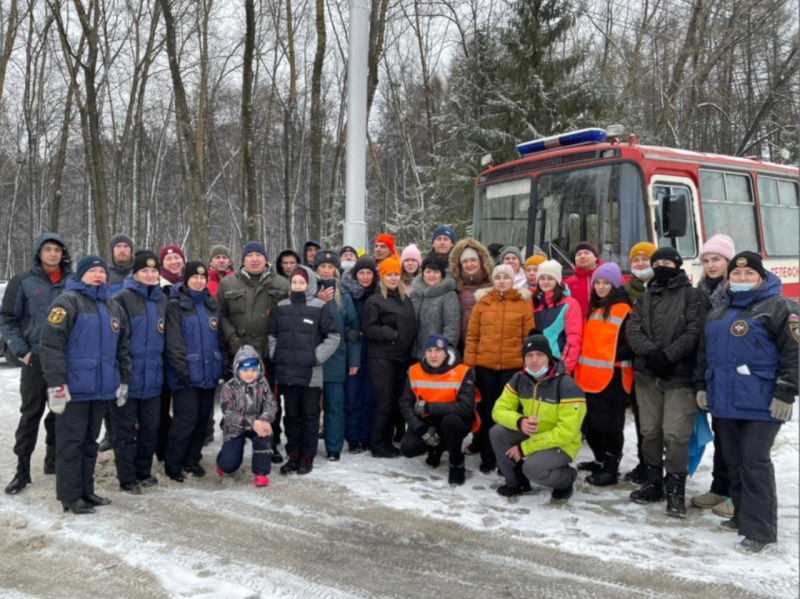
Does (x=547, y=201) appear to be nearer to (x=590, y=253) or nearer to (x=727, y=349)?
(x=590, y=253)

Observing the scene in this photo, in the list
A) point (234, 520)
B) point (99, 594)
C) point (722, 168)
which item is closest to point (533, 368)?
point (234, 520)

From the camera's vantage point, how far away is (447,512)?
449 centimetres

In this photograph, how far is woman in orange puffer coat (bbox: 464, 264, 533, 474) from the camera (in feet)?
17.2

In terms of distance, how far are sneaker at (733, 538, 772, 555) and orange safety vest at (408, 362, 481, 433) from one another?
2.28 meters

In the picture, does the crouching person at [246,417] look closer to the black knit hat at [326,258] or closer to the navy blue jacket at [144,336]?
the navy blue jacket at [144,336]

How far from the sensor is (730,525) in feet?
13.7

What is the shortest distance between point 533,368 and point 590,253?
1.54 meters

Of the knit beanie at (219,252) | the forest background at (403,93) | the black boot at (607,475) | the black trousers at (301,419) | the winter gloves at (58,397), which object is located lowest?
the black boot at (607,475)

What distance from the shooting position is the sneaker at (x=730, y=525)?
4160 mm

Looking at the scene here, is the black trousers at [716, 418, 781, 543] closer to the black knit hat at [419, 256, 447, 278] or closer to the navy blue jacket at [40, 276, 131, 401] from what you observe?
the black knit hat at [419, 256, 447, 278]

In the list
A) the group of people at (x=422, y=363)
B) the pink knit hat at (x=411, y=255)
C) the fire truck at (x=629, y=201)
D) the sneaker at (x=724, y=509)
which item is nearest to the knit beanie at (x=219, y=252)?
the group of people at (x=422, y=363)

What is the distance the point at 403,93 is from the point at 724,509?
26.2 metres

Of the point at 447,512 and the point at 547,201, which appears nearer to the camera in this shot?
the point at 447,512

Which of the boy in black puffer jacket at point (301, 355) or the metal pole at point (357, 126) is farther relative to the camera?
the metal pole at point (357, 126)
